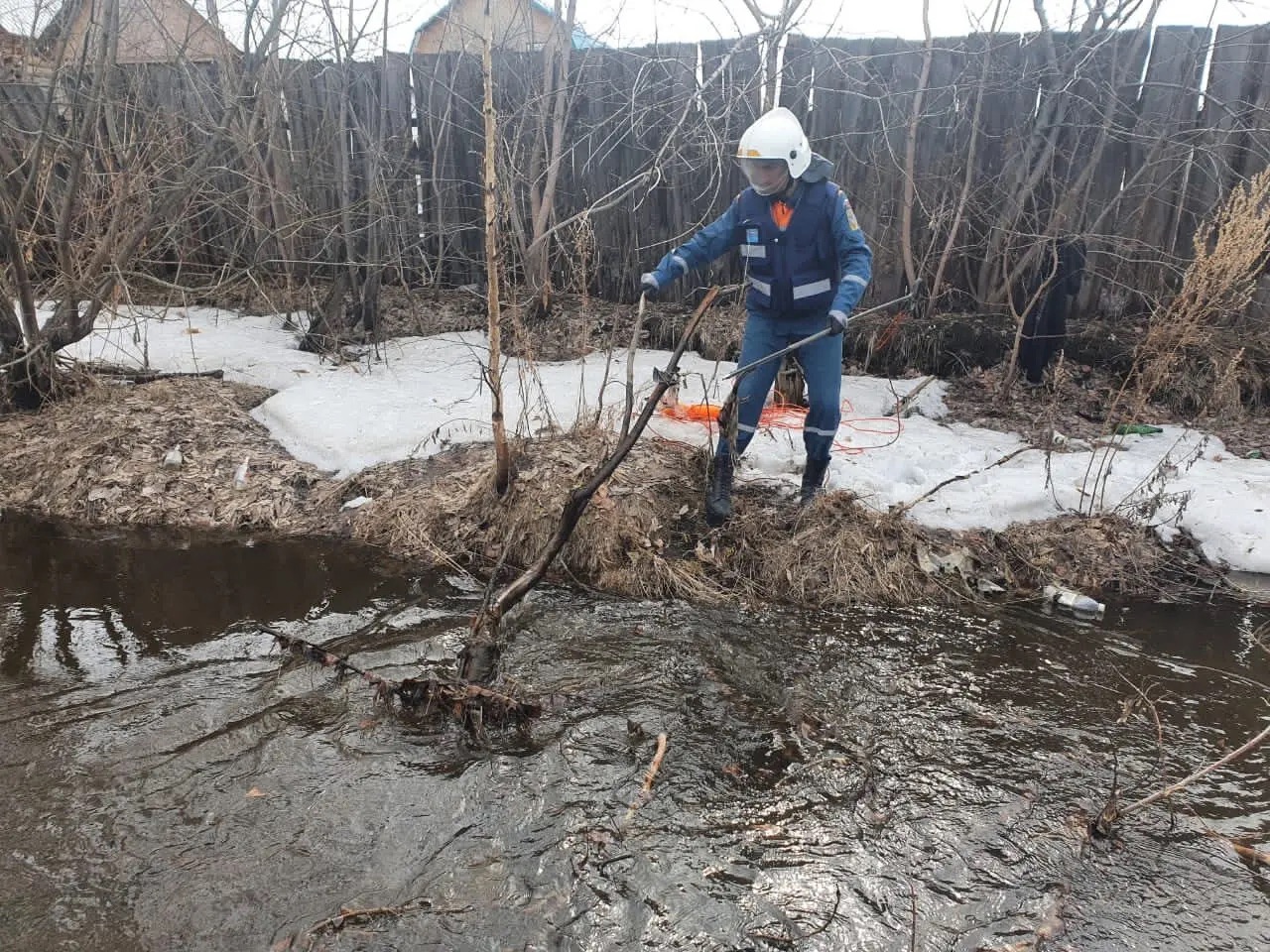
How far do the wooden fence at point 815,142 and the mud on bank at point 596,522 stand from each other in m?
1.62

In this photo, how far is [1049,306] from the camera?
6.79 m

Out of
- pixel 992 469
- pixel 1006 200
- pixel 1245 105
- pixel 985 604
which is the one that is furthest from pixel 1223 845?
pixel 1245 105

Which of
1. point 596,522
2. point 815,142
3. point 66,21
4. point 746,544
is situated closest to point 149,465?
point 66,21

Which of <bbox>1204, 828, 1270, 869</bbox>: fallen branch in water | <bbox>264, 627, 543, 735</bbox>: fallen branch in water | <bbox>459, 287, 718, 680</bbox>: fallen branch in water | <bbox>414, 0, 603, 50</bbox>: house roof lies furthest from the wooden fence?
<bbox>1204, 828, 1270, 869</bbox>: fallen branch in water

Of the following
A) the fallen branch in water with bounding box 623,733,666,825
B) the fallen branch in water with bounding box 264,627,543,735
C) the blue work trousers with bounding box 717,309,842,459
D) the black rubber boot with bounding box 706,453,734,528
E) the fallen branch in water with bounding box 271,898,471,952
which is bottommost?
the fallen branch in water with bounding box 271,898,471,952

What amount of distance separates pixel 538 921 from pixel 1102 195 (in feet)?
23.9

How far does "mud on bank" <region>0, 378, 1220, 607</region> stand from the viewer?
15.3ft

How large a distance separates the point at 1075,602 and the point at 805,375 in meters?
1.88

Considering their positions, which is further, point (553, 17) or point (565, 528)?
point (553, 17)

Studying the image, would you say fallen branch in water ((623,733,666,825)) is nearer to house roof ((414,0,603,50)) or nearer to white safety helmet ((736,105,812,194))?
white safety helmet ((736,105,812,194))

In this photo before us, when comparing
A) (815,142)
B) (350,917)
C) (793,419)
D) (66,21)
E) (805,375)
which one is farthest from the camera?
(815,142)

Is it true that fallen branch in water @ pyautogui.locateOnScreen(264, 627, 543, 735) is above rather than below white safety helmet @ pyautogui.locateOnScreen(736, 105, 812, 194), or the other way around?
below

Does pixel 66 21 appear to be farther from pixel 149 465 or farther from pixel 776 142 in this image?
pixel 776 142

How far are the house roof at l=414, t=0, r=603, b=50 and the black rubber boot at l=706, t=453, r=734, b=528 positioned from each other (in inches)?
166
